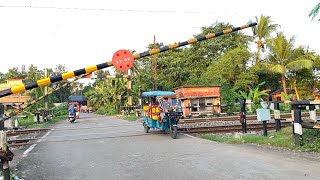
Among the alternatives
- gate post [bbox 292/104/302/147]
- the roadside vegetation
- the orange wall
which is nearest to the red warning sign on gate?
gate post [bbox 292/104/302/147]

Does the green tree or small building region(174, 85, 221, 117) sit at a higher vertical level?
the green tree

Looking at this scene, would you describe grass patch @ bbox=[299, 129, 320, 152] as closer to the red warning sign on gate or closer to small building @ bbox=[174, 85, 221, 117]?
the red warning sign on gate

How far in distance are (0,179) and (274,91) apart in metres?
39.9

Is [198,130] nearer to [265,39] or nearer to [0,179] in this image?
[0,179]

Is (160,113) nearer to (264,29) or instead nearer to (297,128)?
(297,128)

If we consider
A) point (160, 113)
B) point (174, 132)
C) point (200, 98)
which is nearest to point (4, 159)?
point (174, 132)

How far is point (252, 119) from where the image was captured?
1867 cm

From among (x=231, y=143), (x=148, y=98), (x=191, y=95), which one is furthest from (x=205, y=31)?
(x=231, y=143)

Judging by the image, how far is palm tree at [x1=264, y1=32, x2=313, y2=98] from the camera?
110 feet

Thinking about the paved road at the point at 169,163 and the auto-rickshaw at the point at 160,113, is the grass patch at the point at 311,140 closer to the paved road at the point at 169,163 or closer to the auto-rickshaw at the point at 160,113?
the paved road at the point at 169,163

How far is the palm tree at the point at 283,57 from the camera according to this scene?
33531 millimetres

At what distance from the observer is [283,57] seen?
34.6 m

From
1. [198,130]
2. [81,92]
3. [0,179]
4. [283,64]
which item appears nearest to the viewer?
[0,179]

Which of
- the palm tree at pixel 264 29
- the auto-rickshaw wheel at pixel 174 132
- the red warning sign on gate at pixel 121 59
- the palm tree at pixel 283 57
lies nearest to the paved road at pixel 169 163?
the auto-rickshaw wheel at pixel 174 132
